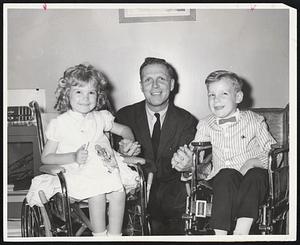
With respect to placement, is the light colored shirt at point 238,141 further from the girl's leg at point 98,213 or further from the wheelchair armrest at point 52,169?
the wheelchair armrest at point 52,169

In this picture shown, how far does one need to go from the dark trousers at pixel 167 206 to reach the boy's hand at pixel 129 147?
5.3 inches

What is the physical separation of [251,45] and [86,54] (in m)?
0.60

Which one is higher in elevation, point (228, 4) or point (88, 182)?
point (228, 4)

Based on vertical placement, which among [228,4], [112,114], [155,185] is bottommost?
[155,185]

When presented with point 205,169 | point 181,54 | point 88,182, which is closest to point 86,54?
point 181,54

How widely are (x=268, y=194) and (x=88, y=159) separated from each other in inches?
24.5

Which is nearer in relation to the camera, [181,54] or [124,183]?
[124,183]

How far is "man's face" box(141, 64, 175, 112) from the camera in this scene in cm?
170

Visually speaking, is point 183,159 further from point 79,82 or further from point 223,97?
point 79,82

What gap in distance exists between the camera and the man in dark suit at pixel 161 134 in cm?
168

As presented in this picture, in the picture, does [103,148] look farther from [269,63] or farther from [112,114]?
[269,63]

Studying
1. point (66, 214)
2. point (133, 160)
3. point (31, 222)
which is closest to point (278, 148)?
point (133, 160)

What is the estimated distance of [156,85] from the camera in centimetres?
171

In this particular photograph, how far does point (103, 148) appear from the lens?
164 centimetres
